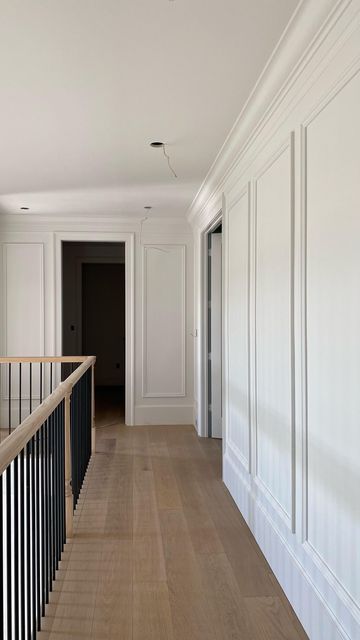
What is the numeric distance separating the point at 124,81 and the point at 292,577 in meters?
2.45

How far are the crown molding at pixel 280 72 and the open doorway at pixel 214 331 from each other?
56.4 inches

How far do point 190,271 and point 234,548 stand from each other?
12.3 ft

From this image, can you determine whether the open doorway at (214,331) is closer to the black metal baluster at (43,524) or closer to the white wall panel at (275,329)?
the white wall panel at (275,329)

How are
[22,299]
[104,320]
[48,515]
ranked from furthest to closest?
[104,320] → [22,299] → [48,515]

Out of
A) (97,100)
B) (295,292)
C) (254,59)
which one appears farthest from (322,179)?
(97,100)

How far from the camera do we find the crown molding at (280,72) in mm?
1805

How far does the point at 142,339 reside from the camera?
6.05m

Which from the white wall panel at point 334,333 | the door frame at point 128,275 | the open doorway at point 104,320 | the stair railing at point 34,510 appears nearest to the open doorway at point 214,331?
the door frame at point 128,275

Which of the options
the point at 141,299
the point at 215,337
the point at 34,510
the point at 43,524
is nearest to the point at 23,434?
the point at 34,510

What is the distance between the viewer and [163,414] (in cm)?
609

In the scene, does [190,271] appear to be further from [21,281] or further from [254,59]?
[254,59]

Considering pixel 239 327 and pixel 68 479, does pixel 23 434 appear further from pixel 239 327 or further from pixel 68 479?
pixel 239 327

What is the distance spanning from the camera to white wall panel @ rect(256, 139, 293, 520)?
93.1 inches

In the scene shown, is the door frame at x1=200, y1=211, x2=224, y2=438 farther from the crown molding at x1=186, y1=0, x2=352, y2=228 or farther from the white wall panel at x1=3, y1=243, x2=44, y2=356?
the white wall panel at x1=3, y1=243, x2=44, y2=356
